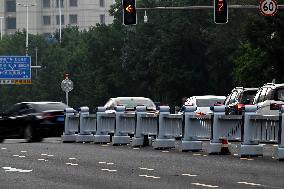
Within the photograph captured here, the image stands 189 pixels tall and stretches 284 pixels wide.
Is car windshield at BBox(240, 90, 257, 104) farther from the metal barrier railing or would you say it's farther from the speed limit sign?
the speed limit sign

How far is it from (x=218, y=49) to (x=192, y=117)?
212ft

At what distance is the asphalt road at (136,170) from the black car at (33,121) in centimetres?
1130

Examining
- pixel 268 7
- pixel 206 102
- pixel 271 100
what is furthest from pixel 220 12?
pixel 271 100

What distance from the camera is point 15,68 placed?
9362 cm

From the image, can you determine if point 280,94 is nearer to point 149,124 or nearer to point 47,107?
point 149,124

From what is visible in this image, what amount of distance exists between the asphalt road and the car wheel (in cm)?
1125

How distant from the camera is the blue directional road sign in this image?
92688 mm

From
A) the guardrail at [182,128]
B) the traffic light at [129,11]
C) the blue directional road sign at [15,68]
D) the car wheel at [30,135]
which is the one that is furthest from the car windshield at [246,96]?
the blue directional road sign at [15,68]

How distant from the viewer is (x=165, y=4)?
98312mm

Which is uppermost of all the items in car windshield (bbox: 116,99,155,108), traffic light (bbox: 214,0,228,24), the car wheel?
traffic light (bbox: 214,0,228,24)

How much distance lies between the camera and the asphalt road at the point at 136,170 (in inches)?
680

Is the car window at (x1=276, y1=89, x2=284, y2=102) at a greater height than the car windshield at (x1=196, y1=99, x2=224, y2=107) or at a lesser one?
greater

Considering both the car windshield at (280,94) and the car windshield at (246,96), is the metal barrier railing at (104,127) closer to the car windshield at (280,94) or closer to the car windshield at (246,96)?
the car windshield at (246,96)

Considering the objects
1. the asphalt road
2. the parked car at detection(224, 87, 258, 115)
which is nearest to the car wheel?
the parked car at detection(224, 87, 258, 115)
